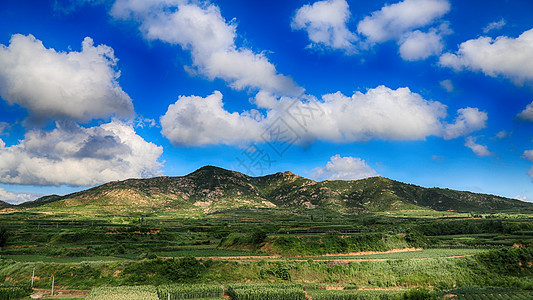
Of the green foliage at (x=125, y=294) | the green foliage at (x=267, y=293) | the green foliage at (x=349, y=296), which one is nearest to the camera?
the green foliage at (x=125, y=294)

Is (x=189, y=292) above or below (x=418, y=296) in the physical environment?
above

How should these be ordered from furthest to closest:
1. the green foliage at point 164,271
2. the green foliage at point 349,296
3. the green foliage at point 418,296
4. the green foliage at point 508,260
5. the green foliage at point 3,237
Result: 1. the green foliage at point 3,237
2. the green foliage at point 508,260
3. the green foliage at point 164,271
4. the green foliage at point 349,296
5. the green foliage at point 418,296

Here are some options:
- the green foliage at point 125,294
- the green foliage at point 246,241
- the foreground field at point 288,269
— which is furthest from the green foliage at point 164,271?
the green foliage at point 246,241

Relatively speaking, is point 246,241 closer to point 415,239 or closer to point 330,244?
point 330,244

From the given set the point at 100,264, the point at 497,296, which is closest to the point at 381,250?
the point at 497,296

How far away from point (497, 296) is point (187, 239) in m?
72.4

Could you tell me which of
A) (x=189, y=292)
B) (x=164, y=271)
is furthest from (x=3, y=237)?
(x=189, y=292)

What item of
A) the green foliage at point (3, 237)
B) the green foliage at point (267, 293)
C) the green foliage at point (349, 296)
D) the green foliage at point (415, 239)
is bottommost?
the green foliage at point (349, 296)

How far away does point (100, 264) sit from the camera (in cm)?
4856

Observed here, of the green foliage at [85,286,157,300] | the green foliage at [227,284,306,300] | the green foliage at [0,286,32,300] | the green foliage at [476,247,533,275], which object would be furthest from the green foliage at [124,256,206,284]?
the green foliage at [476,247,533,275]

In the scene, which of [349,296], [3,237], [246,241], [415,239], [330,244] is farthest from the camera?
[415,239]

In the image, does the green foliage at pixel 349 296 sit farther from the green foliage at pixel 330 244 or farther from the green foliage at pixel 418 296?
the green foliage at pixel 330 244

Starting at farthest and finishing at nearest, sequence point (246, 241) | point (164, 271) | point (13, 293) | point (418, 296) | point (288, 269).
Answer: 1. point (246, 241)
2. point (288, 269)
3. point (164, 271)
4. point (13, 293)
5. point (418, 296)

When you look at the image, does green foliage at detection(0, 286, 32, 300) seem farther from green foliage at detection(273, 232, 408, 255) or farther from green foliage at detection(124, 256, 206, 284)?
green foliage at detection(273, 232, 408, 255)
